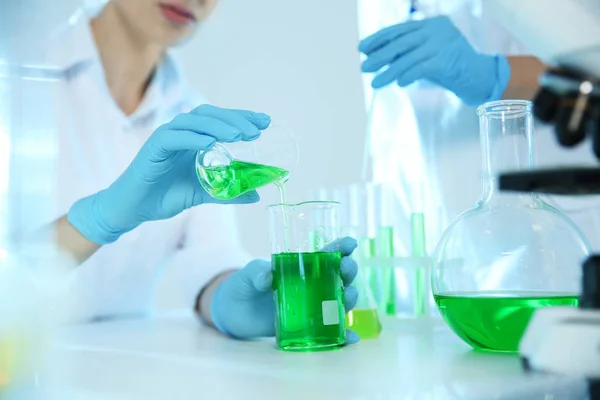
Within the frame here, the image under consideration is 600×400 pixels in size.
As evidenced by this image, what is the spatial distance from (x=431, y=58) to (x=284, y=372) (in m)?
1.05

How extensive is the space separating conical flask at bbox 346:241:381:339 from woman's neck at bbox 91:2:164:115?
1.07 meters

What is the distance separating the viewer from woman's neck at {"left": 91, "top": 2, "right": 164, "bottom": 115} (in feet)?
6.59

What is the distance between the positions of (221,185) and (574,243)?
0.60 meters

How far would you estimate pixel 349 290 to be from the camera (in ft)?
4.08

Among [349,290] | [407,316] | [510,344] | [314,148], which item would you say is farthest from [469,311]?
[314,148]

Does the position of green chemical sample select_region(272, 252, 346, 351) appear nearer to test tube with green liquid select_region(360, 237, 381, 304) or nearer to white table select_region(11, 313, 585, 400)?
white table select_region(11, 313, 585, 400)

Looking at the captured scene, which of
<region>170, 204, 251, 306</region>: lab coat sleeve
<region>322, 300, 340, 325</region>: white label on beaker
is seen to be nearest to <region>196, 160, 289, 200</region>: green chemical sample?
<region>322, 300, 340, 325</region>: white label on beaker

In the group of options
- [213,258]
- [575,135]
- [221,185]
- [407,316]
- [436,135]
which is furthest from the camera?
[436,135]

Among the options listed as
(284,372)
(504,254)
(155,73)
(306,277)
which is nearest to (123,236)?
(155,73)

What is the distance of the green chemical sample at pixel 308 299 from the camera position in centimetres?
111

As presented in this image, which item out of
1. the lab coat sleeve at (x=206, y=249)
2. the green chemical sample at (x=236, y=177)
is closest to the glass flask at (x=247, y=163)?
the green chemical sample at (x=236, y=177)

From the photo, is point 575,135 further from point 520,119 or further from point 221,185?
point 221,185

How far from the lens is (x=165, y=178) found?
4.40 ft

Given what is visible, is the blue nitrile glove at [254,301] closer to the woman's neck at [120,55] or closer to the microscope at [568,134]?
the microscope at [568,134]
